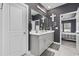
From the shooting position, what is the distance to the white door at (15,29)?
1127 mm

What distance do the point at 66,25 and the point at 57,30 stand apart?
0.38 metres

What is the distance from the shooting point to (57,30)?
6.86 feet

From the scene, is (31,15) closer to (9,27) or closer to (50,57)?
(9,27)

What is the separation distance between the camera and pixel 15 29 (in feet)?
4.35

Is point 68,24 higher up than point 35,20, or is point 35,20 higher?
point 35,20

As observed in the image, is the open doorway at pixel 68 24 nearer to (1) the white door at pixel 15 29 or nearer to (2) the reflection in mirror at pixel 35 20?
(2) the reflection in mirror at pixel 35 20

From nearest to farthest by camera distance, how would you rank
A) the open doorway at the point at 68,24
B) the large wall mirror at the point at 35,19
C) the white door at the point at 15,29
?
the white door at the point at 15,29 → the large wall mirror at the point at 35,19 → the open doorway at the point at 68,24

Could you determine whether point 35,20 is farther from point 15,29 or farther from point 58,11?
point 58,11

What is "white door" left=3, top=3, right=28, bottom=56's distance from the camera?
1127mm

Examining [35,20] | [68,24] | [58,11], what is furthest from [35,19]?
[68,24]

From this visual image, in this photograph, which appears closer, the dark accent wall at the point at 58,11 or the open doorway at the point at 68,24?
the open doorway at the point at 68,24

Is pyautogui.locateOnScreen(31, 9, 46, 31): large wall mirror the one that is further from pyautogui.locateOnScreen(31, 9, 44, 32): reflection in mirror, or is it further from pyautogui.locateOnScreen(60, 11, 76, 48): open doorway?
pyautogui.locateOnScreen(60, 11, 76, 48): open doorway

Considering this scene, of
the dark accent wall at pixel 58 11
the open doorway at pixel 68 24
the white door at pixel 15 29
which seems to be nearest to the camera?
the white door at pixel 15 29

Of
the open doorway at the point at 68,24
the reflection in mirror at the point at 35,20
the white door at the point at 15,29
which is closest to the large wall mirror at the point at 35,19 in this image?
the reflection in mirror at the point at 35,20
